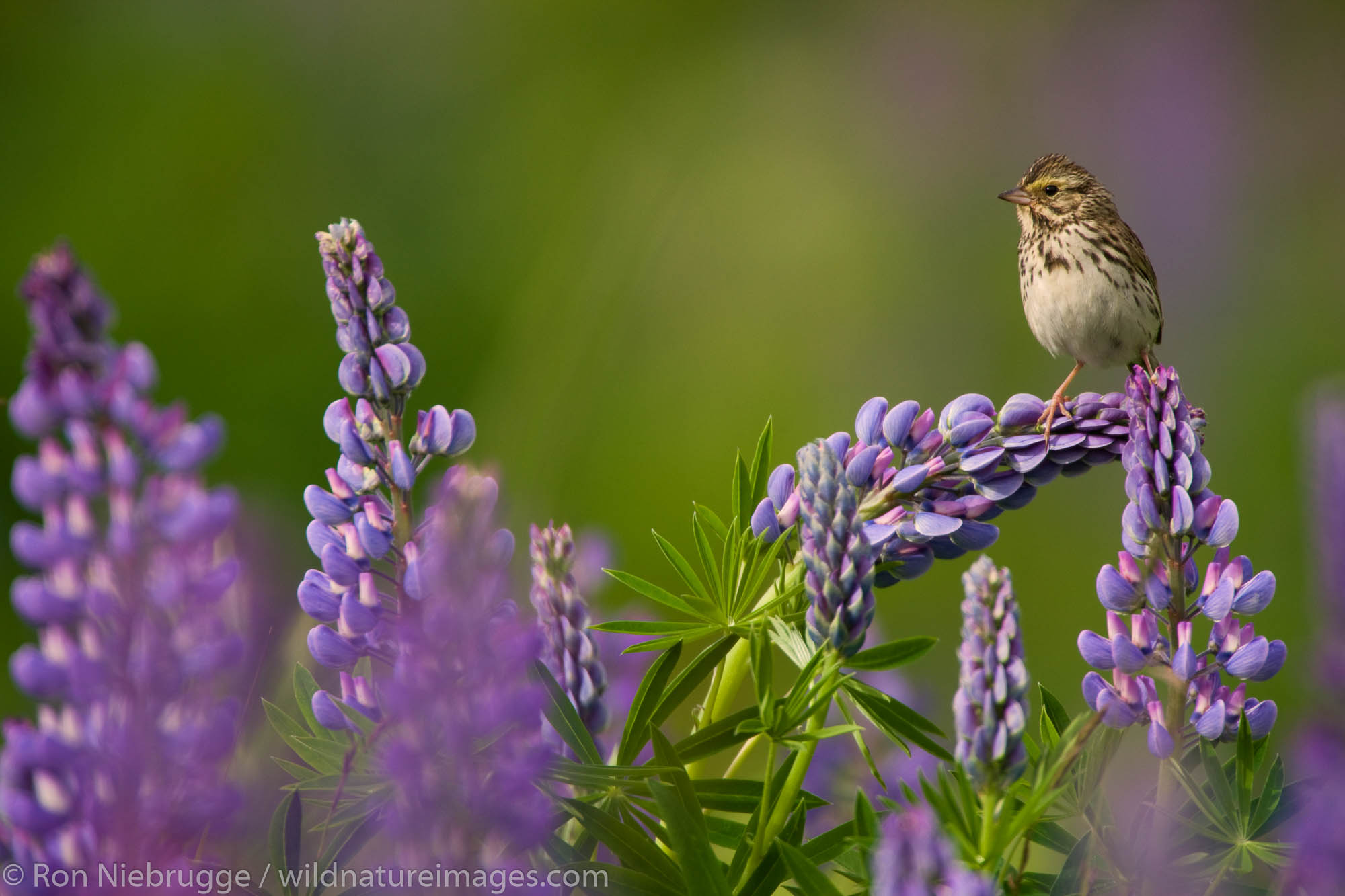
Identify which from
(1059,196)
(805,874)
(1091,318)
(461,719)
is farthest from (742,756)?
(1059,196)

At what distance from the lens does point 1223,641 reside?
1.65 ft

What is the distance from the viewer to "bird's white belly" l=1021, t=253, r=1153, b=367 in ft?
4.07

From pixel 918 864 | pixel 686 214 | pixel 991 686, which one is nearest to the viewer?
pixel 918 864

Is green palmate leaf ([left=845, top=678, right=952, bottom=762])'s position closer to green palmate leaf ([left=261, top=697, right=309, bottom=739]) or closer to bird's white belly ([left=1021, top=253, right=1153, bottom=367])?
green palmate leaf ([left=261, top=697, right=309, bottom=739])

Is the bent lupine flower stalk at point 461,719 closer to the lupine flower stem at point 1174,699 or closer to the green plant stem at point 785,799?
the green plant stem at point 785,799

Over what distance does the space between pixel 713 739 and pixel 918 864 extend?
197mm

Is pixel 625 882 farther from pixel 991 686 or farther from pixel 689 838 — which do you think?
pixel 991 686

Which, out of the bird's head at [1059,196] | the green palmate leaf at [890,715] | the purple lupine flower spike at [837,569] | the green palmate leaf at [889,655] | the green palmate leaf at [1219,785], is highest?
the bird's head at [1059,196]

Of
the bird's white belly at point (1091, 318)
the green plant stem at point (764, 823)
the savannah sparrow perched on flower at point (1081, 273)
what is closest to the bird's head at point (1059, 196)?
the savannah sparrow perched on flower at point (1081, 273)

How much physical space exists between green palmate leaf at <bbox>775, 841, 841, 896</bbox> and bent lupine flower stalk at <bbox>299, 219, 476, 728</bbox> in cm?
15

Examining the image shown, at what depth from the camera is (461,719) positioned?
0.31 meters

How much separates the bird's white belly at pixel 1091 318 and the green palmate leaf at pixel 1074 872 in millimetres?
860

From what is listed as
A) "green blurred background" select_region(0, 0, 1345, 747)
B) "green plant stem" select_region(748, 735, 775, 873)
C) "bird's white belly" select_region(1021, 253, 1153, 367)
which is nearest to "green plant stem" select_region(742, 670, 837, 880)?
"green plant stem" select_region(748, 735, 775, 873)

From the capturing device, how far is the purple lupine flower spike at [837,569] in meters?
0.43
